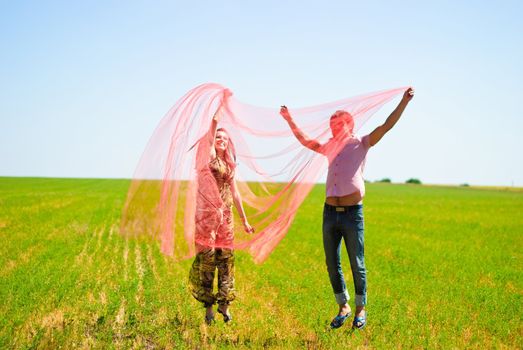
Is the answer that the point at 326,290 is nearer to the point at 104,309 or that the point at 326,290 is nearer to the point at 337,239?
the point at 337,239

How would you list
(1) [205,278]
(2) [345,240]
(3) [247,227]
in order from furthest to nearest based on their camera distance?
1. (3) [247,227]
2. (1) [205,278]
3. (2) [345,240]

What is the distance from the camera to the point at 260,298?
8.97 m

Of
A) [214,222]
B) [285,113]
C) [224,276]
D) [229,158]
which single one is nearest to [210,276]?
[224,276]

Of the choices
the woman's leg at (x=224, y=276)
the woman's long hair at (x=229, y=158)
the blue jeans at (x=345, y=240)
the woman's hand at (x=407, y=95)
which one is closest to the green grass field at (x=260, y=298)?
the woman's leg at (x=224, y=276)

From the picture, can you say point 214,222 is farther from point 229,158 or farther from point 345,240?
point 345,240

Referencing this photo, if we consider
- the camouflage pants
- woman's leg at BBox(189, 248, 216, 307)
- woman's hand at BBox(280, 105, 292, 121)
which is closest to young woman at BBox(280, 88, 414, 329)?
woman's hand at BBox(280, 105, 292, 121)

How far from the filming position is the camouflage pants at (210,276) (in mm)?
6984

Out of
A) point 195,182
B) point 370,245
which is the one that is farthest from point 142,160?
point 370,245

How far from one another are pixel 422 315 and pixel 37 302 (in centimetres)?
599

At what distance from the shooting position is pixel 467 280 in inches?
433

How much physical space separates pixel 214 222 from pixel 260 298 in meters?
2.65

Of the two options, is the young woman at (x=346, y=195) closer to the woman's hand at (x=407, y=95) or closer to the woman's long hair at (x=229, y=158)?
the woman's hand at (x=407, y=95)

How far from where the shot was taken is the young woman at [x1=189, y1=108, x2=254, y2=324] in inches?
270

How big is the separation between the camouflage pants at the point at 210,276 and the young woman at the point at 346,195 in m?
1.36
